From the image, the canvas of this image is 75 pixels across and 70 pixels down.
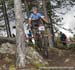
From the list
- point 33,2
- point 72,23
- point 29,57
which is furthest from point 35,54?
point 72,23

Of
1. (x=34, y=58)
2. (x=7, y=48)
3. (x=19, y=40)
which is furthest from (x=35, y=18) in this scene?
(x=7, y=48)

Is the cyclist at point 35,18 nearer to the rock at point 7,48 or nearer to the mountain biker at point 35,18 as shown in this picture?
the mountain biker at point 35,18

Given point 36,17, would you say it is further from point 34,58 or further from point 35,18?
point 34,58

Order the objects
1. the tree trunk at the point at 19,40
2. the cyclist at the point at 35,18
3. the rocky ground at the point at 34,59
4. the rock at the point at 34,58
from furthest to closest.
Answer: the cyclist at the point at 35,18 → the rock at the point at 34,58 → the rocky ground at the point at 34,59 → the tree trunk at the point at 19,40

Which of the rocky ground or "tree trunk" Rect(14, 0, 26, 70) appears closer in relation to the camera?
"tree trunk" Rect(14, 0, 26, 70)

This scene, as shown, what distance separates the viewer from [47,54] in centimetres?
1438

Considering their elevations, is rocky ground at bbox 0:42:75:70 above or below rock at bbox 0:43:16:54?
below

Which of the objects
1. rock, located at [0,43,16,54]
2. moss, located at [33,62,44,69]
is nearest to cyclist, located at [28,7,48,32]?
rock, located at [0,43,16,54]

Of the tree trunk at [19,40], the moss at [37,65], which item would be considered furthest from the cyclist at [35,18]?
the moss at [37,65]

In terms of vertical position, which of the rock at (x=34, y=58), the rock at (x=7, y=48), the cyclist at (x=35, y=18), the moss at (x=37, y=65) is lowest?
the moss at (x=37, y=65)

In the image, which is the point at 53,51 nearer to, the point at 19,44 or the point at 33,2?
the point at 19,44

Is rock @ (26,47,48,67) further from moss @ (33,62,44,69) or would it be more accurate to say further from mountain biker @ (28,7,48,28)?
mountain biker @ (28,7,48,28)

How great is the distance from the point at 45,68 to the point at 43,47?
2212 mm

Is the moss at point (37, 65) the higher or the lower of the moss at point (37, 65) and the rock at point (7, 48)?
the lower
